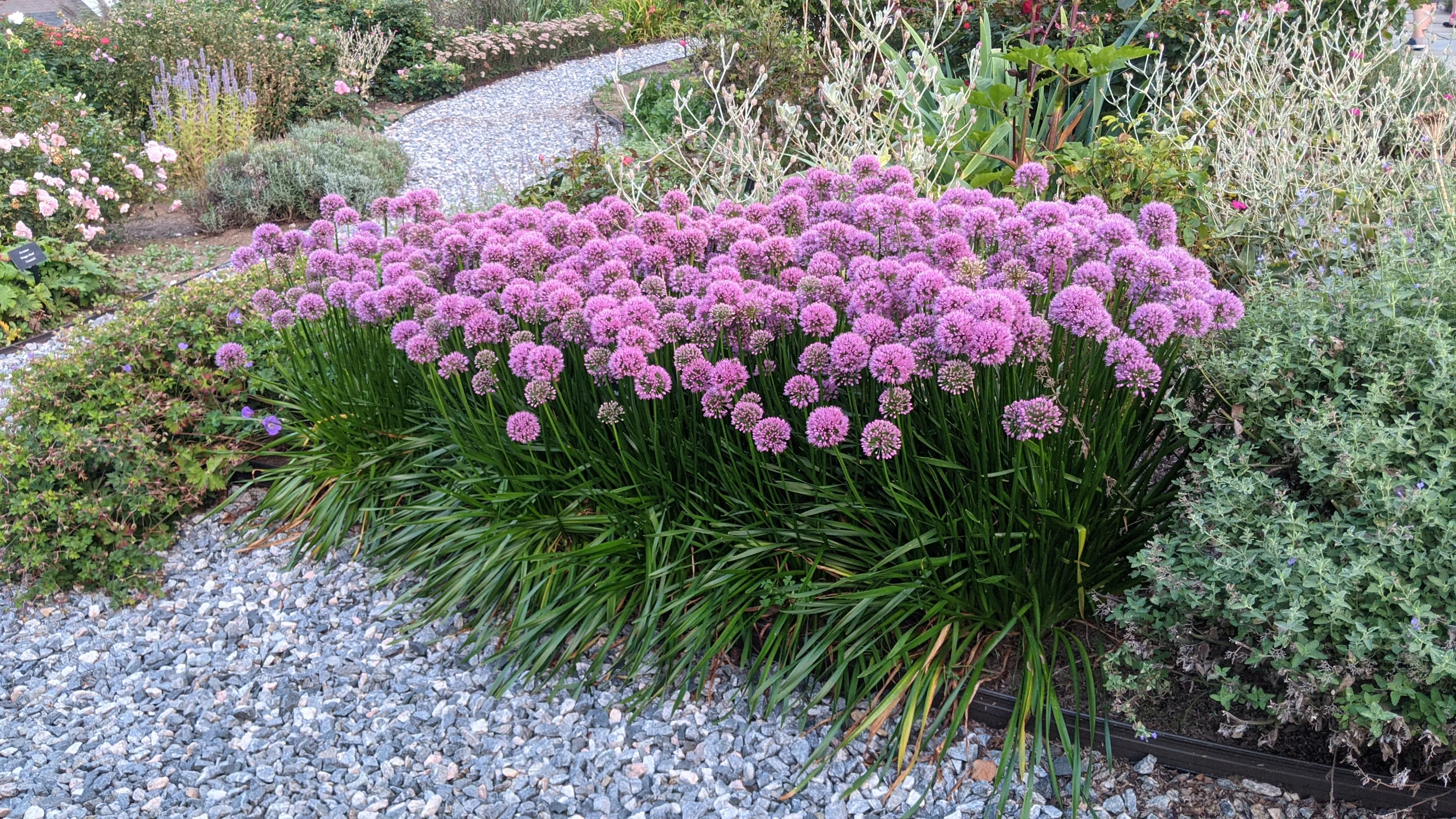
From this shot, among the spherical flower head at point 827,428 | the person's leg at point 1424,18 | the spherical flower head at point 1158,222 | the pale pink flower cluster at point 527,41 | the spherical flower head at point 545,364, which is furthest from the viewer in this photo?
the pale pink flower cluster at point 527,41

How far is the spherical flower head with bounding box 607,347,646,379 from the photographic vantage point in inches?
98.3

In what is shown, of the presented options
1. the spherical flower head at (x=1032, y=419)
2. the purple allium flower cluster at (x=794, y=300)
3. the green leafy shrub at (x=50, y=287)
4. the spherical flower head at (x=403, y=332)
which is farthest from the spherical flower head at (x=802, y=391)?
the green leafy shrub at (x=50, y=287)

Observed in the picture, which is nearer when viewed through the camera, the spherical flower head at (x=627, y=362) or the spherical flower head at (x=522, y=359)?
the spherical flower head at (x=627, y=362)

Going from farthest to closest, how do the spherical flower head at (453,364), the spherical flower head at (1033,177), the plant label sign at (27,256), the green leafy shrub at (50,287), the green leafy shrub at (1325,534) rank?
the green leafy shrub at (50,287) → the plant label sign at (27,256) → the spherical flower head at (1033,177) → the spherical flower head at (453,364) → the green leafy shrub at (1325,534)

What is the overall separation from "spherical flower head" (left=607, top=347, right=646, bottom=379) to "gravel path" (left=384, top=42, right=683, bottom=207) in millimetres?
5152

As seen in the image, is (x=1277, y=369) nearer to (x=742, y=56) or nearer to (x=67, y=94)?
(x=742, y=56)

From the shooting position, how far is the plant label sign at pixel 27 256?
5676 millimetres

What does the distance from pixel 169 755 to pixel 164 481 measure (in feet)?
4.75

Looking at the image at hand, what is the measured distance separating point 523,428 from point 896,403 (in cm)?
103

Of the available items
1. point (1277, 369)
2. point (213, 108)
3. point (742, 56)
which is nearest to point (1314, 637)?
point (1277, 369)

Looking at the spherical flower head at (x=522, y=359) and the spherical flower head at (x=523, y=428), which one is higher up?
the spherical flower head at (x=522, y=359)

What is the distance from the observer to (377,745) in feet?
9.05

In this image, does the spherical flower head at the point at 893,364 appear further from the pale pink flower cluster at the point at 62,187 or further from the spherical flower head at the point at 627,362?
the pale pink flower cluster at the point at 62,187

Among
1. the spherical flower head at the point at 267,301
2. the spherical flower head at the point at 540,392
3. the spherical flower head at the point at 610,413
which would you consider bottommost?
the spherical flower head at the point at 610,413
